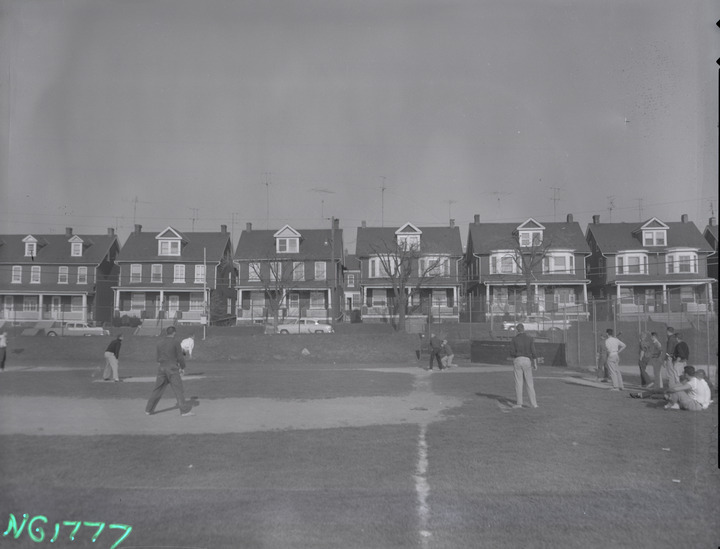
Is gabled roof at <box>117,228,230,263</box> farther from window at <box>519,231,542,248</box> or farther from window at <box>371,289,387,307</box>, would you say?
window at <box>519,231,542,248</box>

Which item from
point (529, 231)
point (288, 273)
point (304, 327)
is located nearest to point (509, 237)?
point (529, 231)

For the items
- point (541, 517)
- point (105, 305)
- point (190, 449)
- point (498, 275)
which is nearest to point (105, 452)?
point (190, 449)

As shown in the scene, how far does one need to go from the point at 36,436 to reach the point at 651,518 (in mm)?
8368

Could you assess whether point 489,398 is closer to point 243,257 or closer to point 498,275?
point 498,275

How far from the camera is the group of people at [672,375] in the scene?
12328 millimetres

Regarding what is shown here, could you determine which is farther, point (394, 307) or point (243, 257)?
point (243, 257)

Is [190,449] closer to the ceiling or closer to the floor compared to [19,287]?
closer to the floor

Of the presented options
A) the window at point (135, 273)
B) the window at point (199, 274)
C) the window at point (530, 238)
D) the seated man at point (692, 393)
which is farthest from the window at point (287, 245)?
the seated man at point (692, 393)

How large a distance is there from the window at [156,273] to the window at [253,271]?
731 cm

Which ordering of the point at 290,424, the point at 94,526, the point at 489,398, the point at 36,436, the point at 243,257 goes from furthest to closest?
the point at 243,257 < the point at 489,398 < the point at 290,424 < the point at 36,436 < the point at 94,526

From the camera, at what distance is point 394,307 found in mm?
46906

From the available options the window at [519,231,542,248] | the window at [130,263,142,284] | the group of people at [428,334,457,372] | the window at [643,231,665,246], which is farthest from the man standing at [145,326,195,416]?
the window at [643,231,665,246]

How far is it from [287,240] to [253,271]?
3.80 meters

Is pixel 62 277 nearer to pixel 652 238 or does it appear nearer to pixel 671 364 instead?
pixel 652 238
